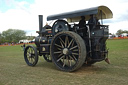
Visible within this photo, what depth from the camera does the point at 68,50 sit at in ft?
17.4

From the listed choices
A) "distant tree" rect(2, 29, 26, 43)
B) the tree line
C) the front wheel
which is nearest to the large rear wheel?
the front wheel

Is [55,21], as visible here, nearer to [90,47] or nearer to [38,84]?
[90,47]

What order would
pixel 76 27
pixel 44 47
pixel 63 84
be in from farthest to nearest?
pixel 44 47
pixel 76 27
pixel 63 84

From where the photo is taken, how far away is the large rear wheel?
4832 millimetres

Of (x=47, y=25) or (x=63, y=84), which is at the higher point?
(x=47, y=25)

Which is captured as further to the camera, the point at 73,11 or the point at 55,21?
the point at 55,21

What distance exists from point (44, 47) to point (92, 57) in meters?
2.34

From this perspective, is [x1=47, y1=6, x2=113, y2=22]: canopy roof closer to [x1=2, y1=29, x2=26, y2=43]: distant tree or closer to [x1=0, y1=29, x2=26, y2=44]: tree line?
[x1=0, y1=29, x2=26, y2=44]: tree line

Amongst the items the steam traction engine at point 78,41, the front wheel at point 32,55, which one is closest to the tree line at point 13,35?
the front wheel at point 32,55

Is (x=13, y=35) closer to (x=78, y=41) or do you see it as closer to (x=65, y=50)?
(x=65, y=50)

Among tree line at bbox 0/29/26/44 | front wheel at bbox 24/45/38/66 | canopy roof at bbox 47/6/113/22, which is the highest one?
tree line at bbox 0/29/26/44

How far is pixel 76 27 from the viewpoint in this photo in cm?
583

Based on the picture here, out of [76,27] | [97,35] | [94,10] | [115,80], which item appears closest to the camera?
[115,80]

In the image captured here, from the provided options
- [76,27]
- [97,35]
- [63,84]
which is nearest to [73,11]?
[76,27]
